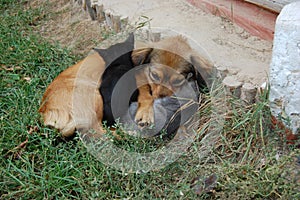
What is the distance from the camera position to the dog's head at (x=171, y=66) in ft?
12.4

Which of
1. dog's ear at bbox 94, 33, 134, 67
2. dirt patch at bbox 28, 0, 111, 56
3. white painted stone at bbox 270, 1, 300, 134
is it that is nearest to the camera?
white painted stone at bbox 270, 1, 300, 134

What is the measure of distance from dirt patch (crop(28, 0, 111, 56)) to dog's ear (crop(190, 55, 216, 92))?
195 centimetres

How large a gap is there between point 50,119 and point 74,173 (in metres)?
0.66

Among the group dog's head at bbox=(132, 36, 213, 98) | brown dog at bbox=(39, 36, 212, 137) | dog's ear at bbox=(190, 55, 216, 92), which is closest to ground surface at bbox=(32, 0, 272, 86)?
dog's ear at bbox=(190, 55, 216, 92)

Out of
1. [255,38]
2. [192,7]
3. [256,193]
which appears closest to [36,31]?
[192,7]

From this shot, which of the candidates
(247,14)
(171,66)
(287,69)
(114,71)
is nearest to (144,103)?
(171,66)

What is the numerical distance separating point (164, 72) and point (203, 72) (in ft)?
1.44

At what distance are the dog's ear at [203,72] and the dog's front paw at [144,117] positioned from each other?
54 cm

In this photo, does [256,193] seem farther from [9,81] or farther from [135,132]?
[9,81]

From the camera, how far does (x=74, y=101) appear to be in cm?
400

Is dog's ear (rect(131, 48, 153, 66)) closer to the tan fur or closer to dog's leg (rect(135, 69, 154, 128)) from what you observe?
dog's leg (rect(135, 69, 154, 128))

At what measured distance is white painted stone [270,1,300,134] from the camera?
313 cm

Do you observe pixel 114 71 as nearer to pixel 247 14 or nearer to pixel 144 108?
pixel 144 108

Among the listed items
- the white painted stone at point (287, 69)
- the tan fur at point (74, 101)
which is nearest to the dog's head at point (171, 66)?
the tan fur at point (74, 101)
